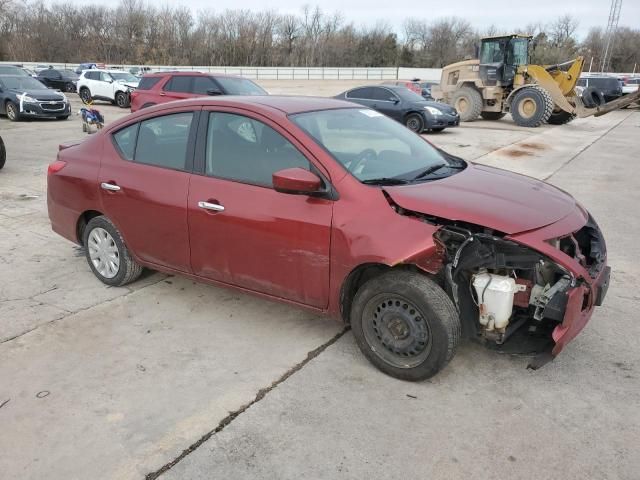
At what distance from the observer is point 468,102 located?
68.8ft

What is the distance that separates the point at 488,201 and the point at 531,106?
17.9m

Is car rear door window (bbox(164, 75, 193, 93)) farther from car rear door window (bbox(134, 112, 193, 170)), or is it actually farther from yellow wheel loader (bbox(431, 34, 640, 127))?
yellow wheel loader (bbox(431, 34, 640, 127))

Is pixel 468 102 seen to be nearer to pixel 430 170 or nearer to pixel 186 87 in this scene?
pixel 186 87

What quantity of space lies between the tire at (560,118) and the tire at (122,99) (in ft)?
57.4

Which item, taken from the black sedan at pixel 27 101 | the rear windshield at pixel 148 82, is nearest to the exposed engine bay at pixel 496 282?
the rear windshield at pixel 148 82

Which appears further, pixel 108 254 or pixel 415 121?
pixel 415 121

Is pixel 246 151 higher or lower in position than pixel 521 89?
lower

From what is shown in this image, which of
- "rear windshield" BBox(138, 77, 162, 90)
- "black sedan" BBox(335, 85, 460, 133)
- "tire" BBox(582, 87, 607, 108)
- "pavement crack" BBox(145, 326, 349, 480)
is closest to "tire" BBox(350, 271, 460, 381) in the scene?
"pavement crack" BBox(145, 326, 349, 480)

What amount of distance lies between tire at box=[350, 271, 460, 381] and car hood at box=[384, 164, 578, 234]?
0.43 meters

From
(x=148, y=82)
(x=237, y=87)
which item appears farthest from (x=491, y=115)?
(x=148, y=82)

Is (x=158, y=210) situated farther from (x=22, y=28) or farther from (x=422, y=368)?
(x=22, y=28)

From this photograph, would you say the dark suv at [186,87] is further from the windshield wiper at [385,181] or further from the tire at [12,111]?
the windshield wiper at [385,181]

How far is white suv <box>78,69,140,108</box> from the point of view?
75.8ft

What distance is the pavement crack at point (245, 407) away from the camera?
2.54 meters
